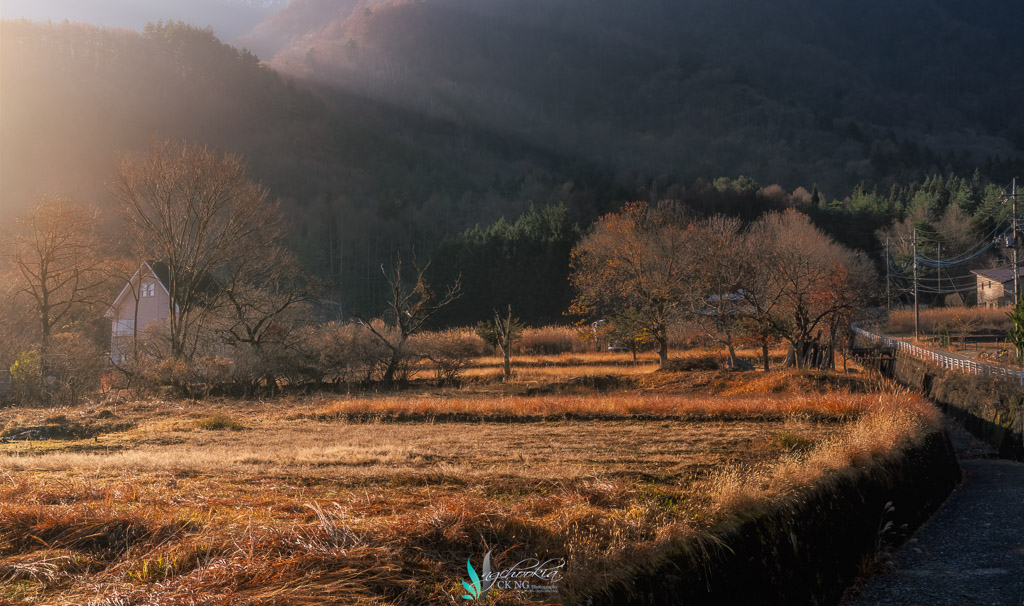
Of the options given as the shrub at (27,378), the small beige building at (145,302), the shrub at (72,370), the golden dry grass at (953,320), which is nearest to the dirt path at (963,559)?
the shrub at (72,370)

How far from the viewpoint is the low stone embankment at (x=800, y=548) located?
16.6 ft

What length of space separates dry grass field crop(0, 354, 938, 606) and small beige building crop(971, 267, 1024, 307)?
209 feet

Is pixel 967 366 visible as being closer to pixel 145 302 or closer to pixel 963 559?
pixel 963 559

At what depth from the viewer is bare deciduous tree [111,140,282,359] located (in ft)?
112

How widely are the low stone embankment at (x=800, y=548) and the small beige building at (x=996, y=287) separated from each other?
2862 inches

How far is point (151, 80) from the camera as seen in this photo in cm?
10575

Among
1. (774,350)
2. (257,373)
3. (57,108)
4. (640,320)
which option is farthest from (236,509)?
(57,108)

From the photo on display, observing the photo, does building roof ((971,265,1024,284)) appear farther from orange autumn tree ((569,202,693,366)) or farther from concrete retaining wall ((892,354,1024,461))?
concrete retaining wall ((892,354,1024,461))

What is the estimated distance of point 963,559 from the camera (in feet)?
29.4

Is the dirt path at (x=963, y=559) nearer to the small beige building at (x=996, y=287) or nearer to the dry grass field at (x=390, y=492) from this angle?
the dry grass field at (x=390, y=492)

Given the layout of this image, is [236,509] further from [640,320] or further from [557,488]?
[640,320]

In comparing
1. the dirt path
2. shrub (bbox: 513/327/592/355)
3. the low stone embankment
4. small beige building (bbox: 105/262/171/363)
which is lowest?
shrub (bbox: 513/327/592/355)

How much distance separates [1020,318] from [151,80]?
115 m

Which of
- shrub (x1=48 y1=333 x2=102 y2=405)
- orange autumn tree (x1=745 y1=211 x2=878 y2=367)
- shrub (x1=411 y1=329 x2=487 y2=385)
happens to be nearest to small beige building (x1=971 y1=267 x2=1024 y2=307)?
orange autumn tree (x1=745 y1=211 x2=878 y2=367)
